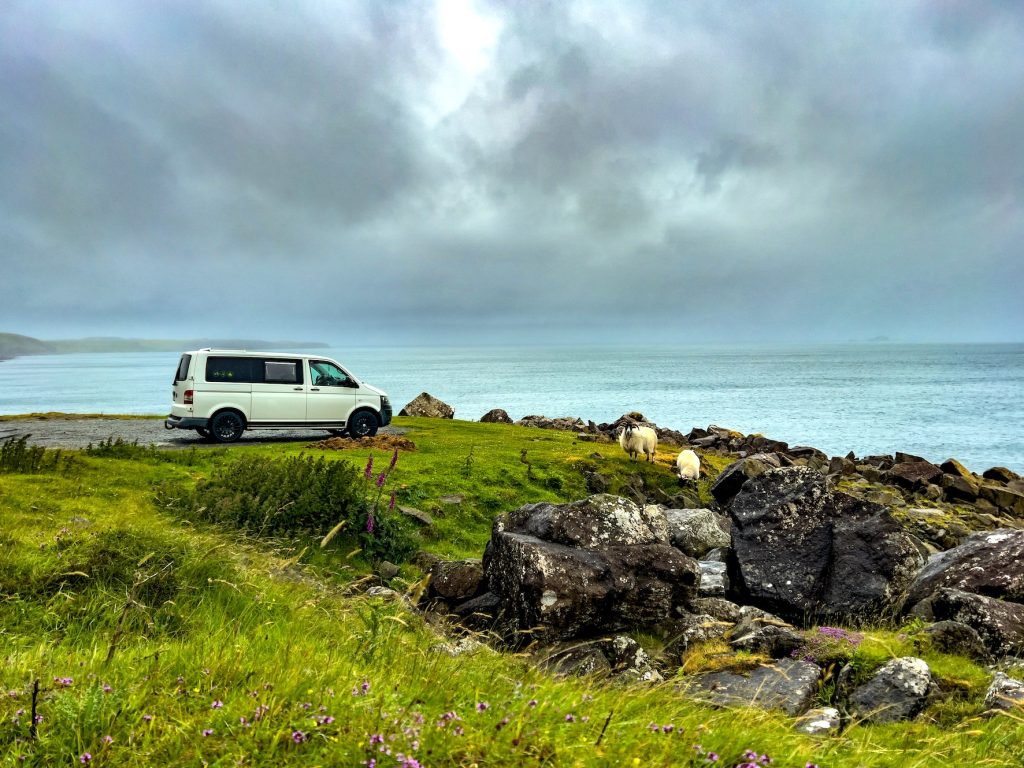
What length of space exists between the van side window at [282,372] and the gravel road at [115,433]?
7.21 ft

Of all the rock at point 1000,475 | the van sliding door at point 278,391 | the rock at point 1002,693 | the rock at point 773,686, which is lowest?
the rock at point 1000,475

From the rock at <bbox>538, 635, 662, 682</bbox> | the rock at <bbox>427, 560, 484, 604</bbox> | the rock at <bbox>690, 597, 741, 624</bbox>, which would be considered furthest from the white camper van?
the rock at <bbox>538, 635, 662, 682</bbox>

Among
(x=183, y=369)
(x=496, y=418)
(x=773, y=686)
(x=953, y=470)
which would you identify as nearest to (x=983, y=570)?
(x=773, y=686)

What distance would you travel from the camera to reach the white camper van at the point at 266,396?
24.1 m

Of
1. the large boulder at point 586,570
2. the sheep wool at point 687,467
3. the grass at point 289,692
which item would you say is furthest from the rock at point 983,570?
the sheep wool at point 687,467

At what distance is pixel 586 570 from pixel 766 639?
2.57 meters

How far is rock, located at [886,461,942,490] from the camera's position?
109 ft

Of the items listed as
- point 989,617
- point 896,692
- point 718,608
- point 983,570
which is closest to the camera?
point 896,692

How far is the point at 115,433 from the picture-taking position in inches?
1053

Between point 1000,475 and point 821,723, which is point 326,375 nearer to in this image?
point 821,723

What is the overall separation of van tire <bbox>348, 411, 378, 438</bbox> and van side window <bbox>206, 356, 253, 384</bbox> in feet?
13.0

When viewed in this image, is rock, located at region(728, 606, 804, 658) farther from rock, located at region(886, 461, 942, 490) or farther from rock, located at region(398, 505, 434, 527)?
rock, located at region(886, 461, 942, 490)

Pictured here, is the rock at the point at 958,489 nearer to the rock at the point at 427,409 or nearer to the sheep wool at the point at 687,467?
the sheep wool at the point at 687,467

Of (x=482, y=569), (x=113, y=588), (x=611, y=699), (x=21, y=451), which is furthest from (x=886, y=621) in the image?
(x=21, y=451)
